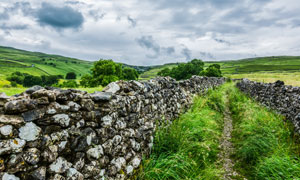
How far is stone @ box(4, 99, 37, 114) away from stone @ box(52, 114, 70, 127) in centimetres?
36

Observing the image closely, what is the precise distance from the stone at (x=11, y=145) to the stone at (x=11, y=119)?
198mm

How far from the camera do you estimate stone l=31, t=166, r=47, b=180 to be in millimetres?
2230

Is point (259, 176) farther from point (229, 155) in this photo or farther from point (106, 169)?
point (106, 169)

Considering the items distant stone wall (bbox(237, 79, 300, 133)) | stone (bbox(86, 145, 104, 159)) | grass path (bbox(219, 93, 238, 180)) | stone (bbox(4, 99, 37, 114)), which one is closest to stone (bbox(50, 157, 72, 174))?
stone (bbox(86, 145, 104, 159))

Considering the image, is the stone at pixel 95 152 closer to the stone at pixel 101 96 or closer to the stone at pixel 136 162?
the stone at pixel 101 96

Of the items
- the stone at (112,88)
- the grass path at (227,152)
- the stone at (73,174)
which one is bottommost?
the grass path at (227,152)

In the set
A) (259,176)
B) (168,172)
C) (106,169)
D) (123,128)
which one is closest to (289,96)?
(259,176)

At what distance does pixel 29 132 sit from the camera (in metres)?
2.24

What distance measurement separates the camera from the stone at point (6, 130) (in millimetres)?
1976

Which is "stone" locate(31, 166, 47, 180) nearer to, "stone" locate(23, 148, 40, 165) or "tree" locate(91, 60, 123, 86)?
"stone" locate(23, 148, 40, 165)

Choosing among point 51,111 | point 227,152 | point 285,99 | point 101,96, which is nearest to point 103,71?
point 285,99

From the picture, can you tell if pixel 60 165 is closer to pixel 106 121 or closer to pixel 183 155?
pixel 106 121

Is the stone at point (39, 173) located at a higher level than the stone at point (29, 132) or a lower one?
lower

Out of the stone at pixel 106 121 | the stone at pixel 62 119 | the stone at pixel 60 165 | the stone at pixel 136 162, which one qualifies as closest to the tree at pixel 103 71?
the stone at pixel 136 162
